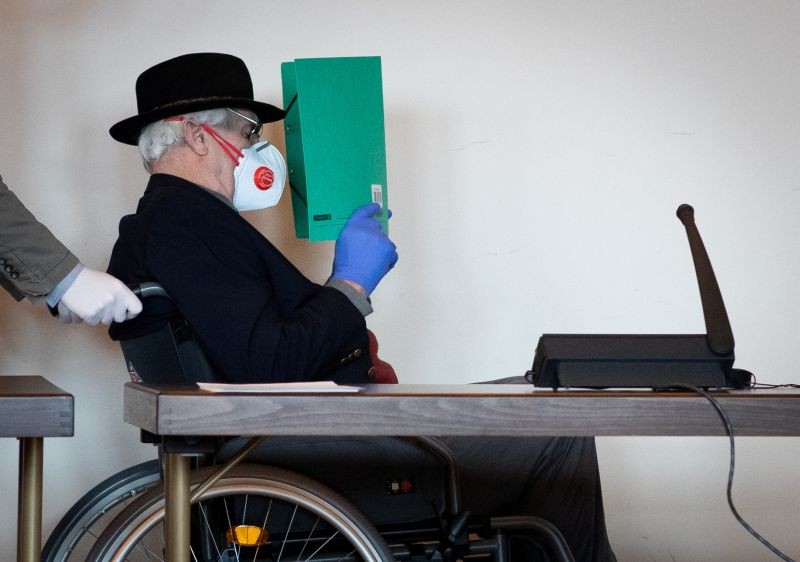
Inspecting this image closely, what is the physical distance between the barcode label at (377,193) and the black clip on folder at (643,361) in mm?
821

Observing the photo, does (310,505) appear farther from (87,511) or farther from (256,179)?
(256,179)

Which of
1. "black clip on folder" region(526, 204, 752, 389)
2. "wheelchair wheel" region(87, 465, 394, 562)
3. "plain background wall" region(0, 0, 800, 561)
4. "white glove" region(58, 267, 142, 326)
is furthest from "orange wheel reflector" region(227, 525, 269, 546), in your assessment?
"plain background wall" region(0, 0, 800, 561)

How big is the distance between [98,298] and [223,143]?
2.07 ft

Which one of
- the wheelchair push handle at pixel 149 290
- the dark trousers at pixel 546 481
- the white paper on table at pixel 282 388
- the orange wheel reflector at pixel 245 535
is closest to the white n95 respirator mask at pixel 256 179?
the wheelchair push handle at pixel 149 290

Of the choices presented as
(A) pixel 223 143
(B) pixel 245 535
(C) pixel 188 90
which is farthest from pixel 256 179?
(B) pixel 245 535

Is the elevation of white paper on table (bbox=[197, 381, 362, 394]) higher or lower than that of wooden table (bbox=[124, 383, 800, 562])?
higher

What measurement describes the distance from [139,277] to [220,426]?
0.65 m

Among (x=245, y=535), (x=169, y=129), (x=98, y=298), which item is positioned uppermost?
(x=169, y=129)

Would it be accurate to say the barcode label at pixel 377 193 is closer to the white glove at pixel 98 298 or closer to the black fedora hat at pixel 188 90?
the black fedora hat at pixel 188 90

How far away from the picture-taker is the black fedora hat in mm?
1830

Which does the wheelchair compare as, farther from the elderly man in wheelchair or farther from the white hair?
the white hair

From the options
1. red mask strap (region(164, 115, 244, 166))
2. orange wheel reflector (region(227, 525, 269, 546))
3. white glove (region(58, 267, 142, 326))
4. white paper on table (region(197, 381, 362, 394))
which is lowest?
orange wheel reflector (region(227, 525, 269, 546))

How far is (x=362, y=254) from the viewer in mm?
1737

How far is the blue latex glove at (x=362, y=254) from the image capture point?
1.72 metres
